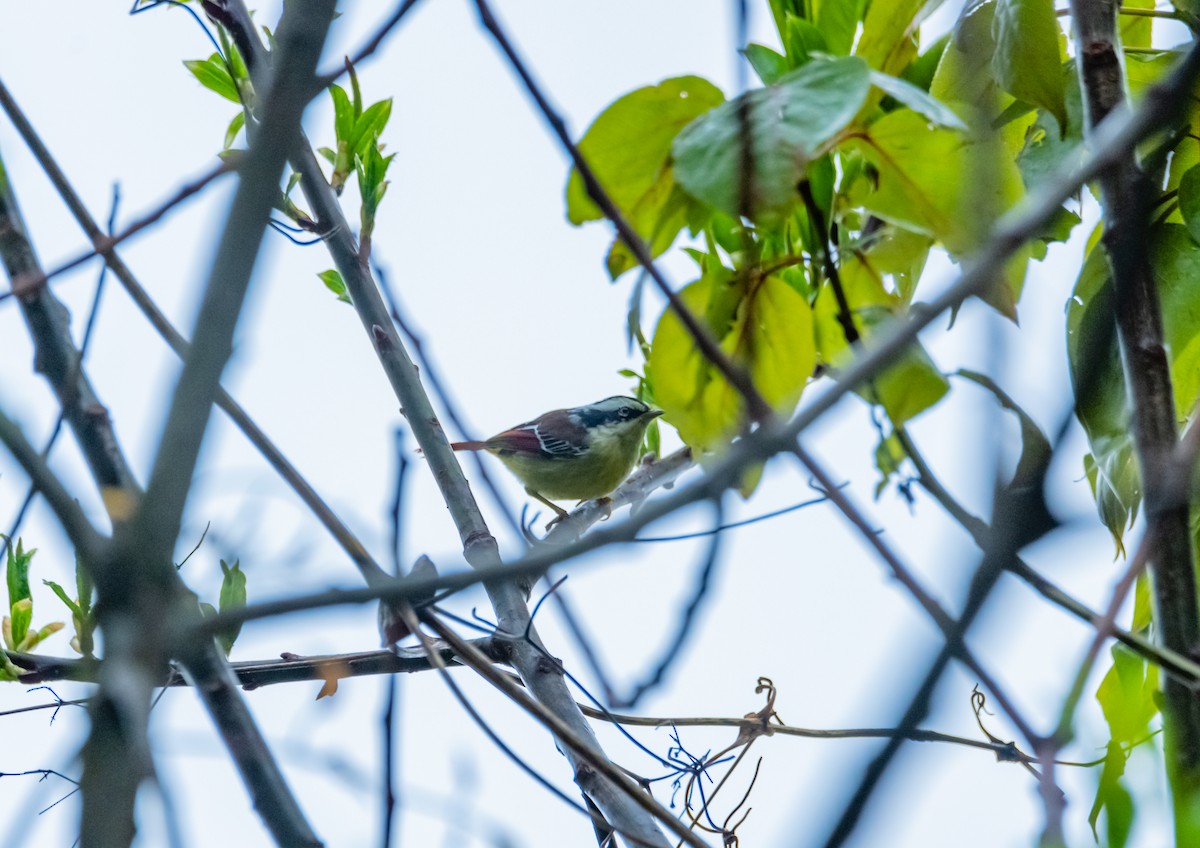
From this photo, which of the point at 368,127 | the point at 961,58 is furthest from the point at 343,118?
the point at 961,58

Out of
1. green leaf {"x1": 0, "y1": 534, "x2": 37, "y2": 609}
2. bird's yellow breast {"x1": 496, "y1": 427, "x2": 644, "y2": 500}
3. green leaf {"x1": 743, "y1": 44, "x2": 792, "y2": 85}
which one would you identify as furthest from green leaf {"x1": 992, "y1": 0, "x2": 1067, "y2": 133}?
bird's yellow breast {"x1": 496, "y1": 427, "x2": 644, "y2": 500}

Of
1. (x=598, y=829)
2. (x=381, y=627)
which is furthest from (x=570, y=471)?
(x=381, y=627)

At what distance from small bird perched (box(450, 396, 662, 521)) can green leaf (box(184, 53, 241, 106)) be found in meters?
3.21

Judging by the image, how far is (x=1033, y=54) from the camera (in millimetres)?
1393

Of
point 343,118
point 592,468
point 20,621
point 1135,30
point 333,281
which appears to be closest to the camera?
point 1135,30

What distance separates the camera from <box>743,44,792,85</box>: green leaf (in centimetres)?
136

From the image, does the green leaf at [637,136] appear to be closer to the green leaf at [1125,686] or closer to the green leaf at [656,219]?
the green leaf at [656,219]

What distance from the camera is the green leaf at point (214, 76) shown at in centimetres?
220

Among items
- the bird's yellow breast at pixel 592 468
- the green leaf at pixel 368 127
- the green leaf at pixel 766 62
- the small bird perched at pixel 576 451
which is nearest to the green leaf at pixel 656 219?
the green leaf at pixel 766 62

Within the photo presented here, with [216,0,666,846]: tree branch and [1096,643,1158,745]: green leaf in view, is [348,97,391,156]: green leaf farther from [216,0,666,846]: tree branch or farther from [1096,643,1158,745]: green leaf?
[1096,643,1158,745]: green leaf

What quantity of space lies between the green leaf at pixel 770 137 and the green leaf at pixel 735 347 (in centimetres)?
27

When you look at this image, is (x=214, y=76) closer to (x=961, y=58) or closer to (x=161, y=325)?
(x=161, y=325)

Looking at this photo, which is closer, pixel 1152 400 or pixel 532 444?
pixel 1152 400

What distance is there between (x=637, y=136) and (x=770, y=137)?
204mm
